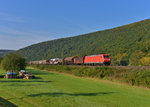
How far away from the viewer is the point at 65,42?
172500mm

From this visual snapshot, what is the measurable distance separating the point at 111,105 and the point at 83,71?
23.6 m

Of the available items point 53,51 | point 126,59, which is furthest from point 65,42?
point 126,59

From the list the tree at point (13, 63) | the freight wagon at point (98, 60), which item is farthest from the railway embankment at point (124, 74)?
the tree at point (13, 63)

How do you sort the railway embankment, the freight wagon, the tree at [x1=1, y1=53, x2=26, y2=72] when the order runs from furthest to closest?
the freight wagon
the tree at [x1=1, y1=53, x2=26, y2=72]
the railway embankment

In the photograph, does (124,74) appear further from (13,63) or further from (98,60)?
(13,63)

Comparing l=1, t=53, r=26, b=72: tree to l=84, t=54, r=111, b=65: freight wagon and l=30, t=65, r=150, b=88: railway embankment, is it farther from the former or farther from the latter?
l=84, t=54, r=111, b=65: freight wagon

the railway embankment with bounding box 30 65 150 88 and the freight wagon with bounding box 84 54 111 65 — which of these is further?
the freight wagon with bounding box 84 54 111 65

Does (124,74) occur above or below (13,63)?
below

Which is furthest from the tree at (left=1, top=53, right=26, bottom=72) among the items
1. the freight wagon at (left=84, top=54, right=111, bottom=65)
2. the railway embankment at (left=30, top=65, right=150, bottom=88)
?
the freight wagon at (left=84, top=54, right=111, bottom=65)

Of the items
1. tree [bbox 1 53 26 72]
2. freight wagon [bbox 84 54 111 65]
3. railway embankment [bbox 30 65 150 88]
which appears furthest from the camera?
freight wagon [bbox 84 54 111 65]

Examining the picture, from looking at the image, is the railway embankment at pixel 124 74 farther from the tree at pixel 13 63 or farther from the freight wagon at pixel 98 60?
the tree at pixel 13 63

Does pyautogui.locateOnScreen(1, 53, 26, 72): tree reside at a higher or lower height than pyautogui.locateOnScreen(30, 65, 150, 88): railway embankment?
higher

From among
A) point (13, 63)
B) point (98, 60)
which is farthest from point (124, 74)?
point (13, 63)

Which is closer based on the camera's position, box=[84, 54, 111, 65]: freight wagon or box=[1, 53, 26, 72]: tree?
box=[1, 53, 26, 72]: tree
